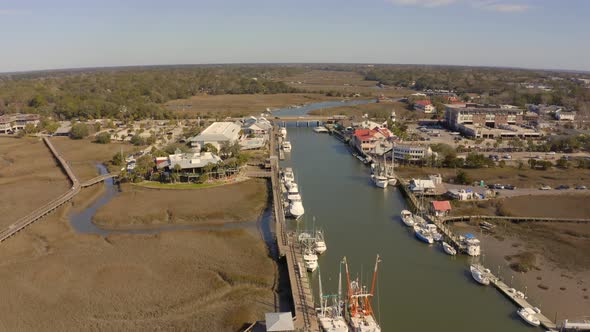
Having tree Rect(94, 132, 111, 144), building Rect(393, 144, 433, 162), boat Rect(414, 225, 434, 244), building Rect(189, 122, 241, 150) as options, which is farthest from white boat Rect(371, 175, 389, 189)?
tree Rect(94, 132, 111, 144)

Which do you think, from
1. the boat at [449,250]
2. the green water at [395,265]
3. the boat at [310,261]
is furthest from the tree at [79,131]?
the boat at [449,250]

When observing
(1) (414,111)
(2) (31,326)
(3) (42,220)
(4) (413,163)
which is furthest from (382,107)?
(2) (31,326)

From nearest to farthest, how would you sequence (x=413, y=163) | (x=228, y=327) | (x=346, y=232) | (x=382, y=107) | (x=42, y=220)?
1. (x=228, y=327)
2. (x=346, y=232)
3. (x=42, y=220)
4. (x=413, y=163)
5. (x=382, y=107)

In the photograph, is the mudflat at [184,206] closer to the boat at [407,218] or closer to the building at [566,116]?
the boat at [407,218]

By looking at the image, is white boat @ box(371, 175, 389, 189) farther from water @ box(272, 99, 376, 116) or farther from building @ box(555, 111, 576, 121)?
water @ box(272, 99, 376, 116)

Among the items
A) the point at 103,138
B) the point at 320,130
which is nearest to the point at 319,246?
the point at 103,138

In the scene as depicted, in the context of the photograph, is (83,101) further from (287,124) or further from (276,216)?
(276,216)

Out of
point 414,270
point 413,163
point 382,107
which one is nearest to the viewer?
point 414,270
